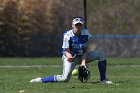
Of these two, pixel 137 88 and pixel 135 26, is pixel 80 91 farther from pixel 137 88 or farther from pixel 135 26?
pixel 135 26

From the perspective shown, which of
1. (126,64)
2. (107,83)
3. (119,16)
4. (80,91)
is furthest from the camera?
(119,16)

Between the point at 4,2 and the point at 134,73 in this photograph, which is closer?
the point at 134,73

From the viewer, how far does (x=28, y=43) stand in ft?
83.2

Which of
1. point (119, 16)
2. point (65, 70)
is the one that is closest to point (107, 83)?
point (65, 70)

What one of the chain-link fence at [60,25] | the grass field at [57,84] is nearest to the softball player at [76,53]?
the grass field at [57,84]

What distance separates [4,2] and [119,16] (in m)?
4.66

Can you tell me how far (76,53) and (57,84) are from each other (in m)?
0.92

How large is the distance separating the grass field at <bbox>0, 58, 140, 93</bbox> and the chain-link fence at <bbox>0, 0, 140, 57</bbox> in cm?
234

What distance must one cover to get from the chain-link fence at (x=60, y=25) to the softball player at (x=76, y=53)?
11.0 metres

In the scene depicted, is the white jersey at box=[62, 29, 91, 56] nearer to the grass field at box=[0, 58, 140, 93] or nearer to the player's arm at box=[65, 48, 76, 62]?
the player's arm at box=[65, 48, 76, 62]

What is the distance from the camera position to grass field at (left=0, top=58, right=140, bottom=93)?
12133mm

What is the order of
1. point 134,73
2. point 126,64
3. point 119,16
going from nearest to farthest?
1. point 134,73
2. point 126,64
3. point 119,16

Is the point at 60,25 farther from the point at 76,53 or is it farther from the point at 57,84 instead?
the point at 57,84

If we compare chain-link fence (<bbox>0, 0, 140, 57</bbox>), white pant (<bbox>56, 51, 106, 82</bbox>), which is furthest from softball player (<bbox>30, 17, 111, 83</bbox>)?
chain-link fence (<bbox>0, 0, 140, 57</bbox>)
